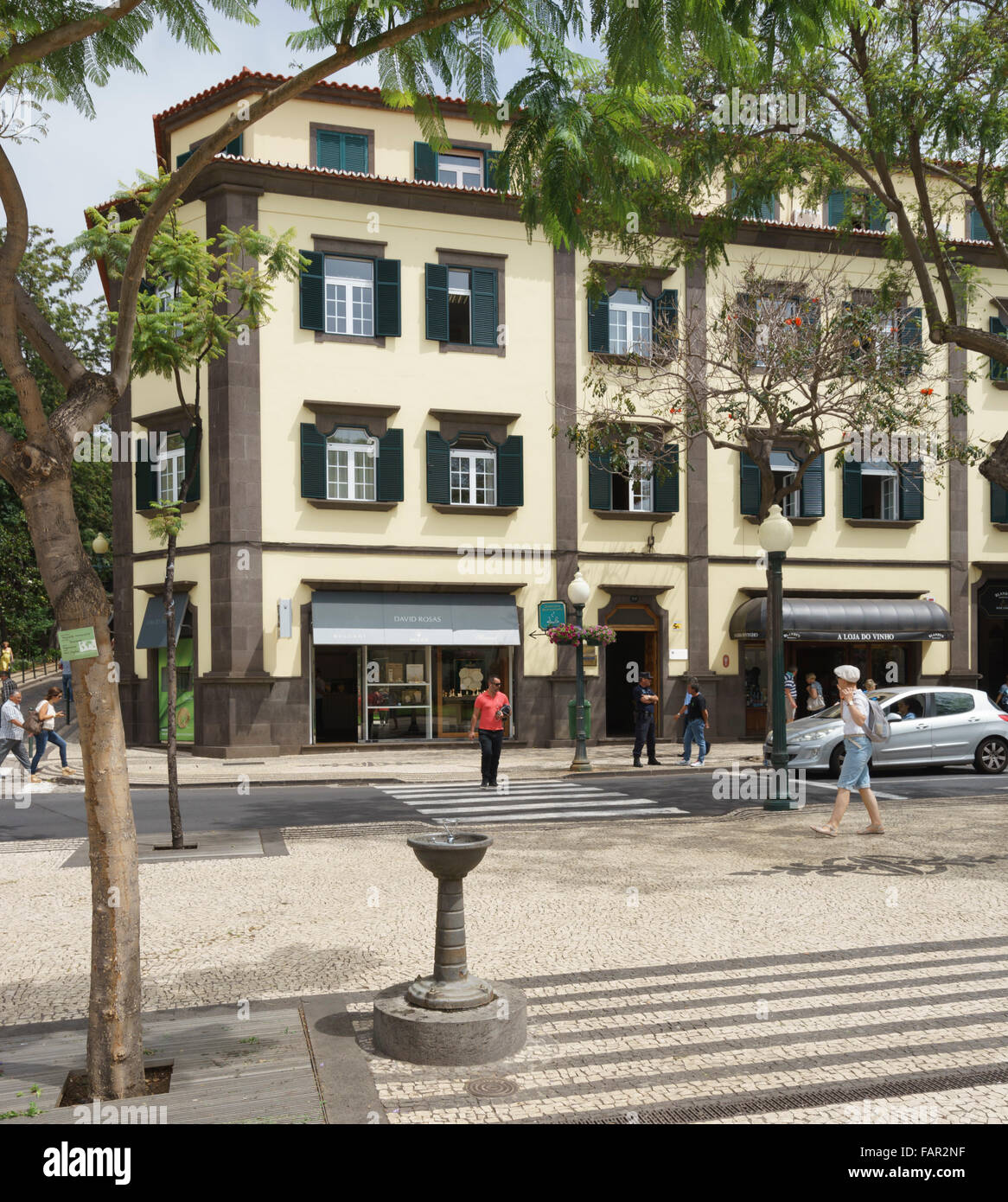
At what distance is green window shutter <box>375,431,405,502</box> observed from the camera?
24.2m

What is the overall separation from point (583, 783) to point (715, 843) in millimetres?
6574

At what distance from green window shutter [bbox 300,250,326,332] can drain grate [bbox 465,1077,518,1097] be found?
20867 millimetres

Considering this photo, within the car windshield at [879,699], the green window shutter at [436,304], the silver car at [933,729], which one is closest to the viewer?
the silver car at [933,729]

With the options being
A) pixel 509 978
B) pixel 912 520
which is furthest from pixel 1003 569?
pixel 509 978

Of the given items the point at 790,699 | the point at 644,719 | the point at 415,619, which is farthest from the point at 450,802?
the point at 790,699

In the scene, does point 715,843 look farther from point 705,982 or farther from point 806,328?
point 806,328

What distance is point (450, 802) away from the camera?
15.6 metres

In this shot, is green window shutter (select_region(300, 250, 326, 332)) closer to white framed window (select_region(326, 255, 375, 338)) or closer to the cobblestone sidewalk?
white framed window (select_region(326, 255, 375, 338))

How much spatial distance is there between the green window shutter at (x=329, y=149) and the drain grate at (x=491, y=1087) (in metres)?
23.6

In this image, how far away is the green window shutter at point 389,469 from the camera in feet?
79.3

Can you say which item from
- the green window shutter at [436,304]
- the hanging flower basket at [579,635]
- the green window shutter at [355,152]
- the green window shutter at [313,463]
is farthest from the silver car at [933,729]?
the green window shutter at [355,152]

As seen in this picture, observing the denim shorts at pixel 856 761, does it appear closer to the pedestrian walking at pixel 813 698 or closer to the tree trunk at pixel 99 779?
the tree trunk at pixel 99 779

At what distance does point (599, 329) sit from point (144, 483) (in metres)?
11.5

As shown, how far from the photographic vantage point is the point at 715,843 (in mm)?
11797
